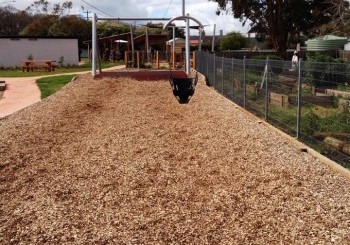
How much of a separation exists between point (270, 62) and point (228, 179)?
4568 mm

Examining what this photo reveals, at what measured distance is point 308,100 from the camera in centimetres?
885

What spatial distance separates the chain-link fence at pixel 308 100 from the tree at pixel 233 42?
182 ft

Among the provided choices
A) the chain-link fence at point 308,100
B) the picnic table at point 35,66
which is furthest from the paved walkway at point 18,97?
the picnic table at point 35,66

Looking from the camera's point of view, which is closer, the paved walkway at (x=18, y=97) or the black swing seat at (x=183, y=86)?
the black swing seat at (x=183, y=86)

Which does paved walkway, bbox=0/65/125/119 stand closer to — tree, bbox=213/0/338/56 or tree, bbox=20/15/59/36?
tree, bbox=213/0/338/56

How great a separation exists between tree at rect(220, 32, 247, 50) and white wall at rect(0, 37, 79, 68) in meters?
29.7

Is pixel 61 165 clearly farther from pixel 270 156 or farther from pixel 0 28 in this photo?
pixel 0 28

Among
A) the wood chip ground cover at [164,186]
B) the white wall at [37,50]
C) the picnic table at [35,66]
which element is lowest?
the wood chip ground cover at [164,186]

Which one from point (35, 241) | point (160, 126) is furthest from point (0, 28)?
point (35, 241)

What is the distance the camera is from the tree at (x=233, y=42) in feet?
221

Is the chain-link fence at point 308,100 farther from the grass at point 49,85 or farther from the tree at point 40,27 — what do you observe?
the tree at point 40,27

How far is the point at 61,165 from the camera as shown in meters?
7.20

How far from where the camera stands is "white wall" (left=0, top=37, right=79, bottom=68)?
40.4m

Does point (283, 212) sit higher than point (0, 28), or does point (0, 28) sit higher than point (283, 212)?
point (0, 28)
